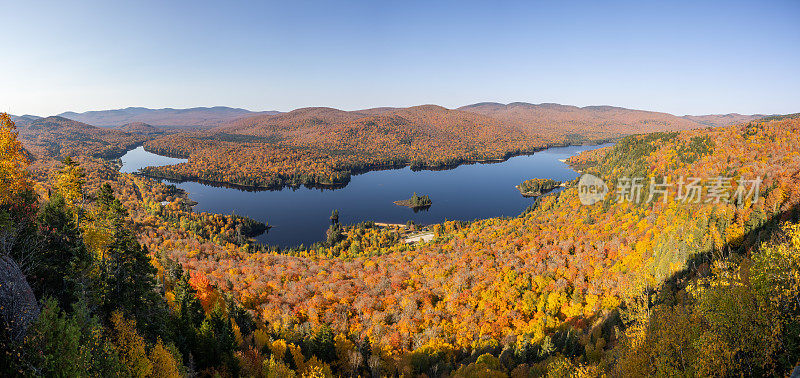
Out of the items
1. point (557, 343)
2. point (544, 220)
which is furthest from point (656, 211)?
point (557, 343)

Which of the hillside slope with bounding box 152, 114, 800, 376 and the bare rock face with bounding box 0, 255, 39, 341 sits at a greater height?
the bare rock face with bounding box 0, 255, 39, 341

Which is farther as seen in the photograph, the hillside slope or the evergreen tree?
the evergreen tree

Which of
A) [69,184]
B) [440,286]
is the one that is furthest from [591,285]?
[69,184]

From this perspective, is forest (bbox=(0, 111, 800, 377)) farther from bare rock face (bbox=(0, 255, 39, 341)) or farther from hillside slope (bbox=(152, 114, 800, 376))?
hillside slope (bbox=(152, 114, 800, 376))

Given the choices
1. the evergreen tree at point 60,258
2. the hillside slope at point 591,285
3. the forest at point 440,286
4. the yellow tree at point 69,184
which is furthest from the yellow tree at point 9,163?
the hillside slope at point 591,285

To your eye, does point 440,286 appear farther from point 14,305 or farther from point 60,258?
point 14,305

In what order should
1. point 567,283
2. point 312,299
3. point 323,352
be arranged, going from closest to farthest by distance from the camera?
point 323,352 → point 312,299 → point 567,283

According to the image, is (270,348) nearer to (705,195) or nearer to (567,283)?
(567,283)

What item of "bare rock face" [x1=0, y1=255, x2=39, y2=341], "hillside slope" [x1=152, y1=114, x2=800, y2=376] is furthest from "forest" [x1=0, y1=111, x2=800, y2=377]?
"hillside slope" [x1=152, y1=114, x2=800, y2=376]
